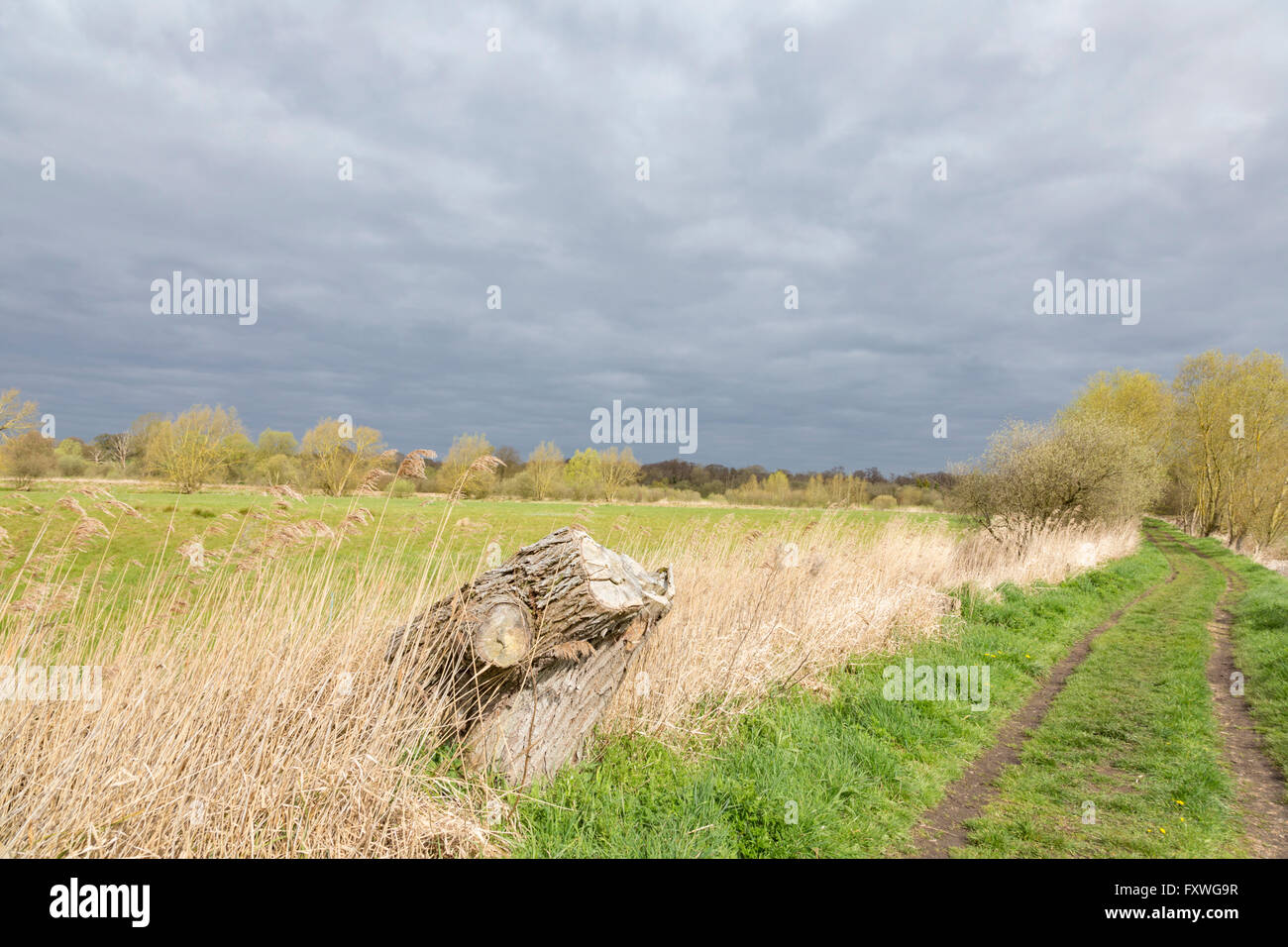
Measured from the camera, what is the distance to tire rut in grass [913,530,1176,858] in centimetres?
477

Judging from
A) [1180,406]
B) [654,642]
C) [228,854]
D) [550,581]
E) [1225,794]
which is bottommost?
[1225,794]

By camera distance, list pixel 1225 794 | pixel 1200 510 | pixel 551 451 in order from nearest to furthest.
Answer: pixel 1225 794 < pixel 1200 510 < pixel 551 451

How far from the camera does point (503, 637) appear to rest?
4094 millimetres

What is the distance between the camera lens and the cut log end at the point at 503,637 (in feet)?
13.3

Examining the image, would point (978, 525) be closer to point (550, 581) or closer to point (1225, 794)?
point (1225, 794)

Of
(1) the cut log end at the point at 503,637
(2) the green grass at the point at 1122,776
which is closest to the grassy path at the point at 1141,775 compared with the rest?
(2) the green grass at the point at 1122,776

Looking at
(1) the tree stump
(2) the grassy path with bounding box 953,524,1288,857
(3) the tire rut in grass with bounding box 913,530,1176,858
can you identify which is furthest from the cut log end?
(2) the grassy path with bounding box 953,524,1288,857

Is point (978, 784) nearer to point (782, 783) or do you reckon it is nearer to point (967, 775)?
point (967, 775)

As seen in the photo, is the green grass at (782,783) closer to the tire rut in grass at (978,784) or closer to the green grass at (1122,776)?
the tire rut in grass at (978,784)

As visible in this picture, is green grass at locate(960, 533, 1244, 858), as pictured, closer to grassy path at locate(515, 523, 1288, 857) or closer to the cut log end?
grassy path at locate(515, 523, 1288, 857)

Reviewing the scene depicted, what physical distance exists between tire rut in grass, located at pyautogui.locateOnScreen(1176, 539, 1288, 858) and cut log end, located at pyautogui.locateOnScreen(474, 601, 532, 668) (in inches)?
208
